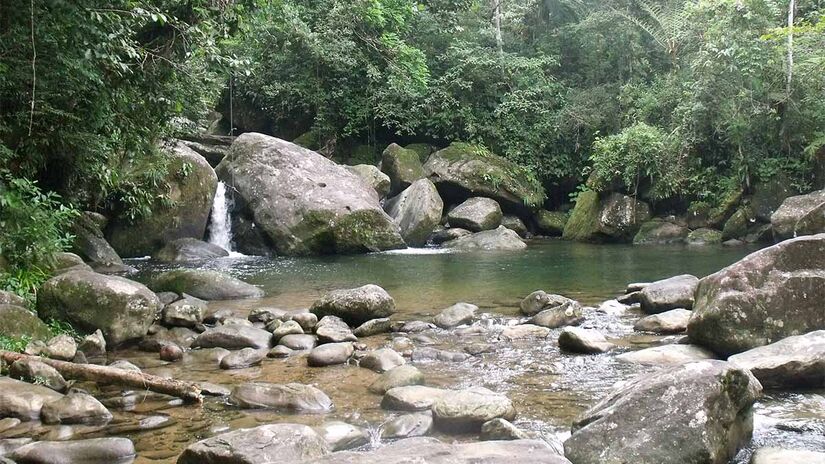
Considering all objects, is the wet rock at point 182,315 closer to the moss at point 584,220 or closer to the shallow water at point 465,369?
the shallow water at point 465,369

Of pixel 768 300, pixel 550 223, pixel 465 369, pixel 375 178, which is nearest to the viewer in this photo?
pixel 768 300

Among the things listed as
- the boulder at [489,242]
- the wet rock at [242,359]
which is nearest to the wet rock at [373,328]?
the wet rock at [242,359]

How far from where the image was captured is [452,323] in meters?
8.07

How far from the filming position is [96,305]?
6.86 meters

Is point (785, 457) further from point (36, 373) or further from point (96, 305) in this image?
point (96, 305)

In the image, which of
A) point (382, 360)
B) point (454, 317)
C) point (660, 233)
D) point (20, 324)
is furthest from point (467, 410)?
point (660, 233)

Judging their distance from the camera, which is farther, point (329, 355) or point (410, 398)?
point (329, 355)

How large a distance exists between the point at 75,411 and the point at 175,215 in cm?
1152

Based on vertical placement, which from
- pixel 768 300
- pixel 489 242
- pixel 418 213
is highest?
pixel 418 213

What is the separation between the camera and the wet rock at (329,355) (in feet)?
21.0

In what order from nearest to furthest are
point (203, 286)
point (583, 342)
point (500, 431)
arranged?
1. point (500, 431)
2. point (583, 342)
3. point (203, 286)

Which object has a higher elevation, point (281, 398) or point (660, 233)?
point (660, 233)

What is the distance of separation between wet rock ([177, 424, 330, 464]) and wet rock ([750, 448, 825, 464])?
7.63ft

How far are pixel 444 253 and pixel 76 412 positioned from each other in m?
12.1
